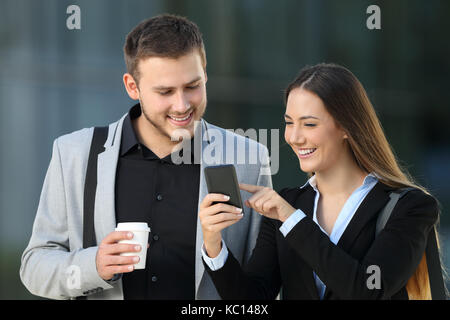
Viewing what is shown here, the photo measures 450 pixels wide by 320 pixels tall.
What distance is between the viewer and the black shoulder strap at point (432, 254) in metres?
2.42

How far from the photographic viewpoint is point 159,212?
292 centimetres

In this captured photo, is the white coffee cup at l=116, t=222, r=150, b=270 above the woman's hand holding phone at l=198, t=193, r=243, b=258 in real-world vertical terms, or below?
below

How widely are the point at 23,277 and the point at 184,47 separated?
141 centimetres

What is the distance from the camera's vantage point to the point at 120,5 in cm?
718

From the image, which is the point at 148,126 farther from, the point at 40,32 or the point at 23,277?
the point at 40,32

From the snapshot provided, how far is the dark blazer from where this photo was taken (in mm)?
2293

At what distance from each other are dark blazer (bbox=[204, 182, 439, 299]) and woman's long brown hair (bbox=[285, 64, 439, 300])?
108 mm

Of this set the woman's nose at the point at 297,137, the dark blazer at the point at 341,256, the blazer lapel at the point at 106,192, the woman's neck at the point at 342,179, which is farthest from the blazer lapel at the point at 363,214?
the blazer lapel at the point at 106,192

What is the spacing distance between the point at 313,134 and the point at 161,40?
3.19 feet

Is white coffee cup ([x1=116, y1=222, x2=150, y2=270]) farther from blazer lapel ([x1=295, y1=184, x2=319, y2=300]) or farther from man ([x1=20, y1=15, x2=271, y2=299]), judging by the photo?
blazer lapel ([x1=295, y1=184, x2=319, y2=300])

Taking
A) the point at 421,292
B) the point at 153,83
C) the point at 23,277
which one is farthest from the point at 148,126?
the point at 421,292

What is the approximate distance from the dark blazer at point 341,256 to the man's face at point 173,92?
667mm

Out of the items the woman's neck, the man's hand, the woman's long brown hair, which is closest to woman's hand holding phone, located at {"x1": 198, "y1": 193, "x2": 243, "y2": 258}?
the man's hand

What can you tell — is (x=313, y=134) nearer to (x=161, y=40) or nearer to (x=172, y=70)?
(x=172, y=70)
